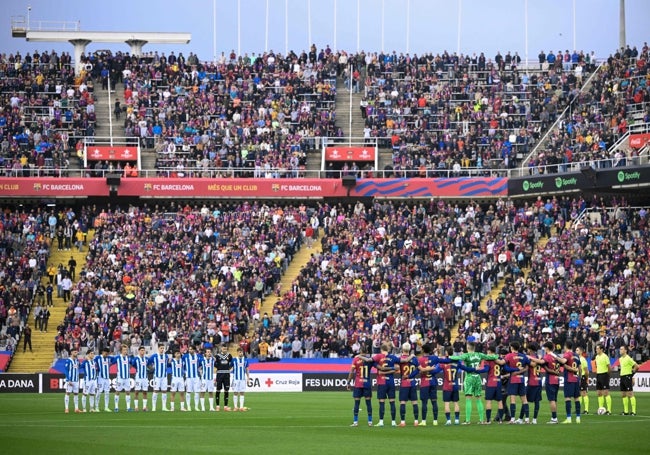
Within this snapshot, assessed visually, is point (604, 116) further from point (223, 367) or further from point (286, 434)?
point (286, 434)

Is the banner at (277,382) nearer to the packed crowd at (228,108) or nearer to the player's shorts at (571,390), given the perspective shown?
the packed crowd at (228,108)

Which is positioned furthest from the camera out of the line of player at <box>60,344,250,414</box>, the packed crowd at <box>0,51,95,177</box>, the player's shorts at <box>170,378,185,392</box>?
the packed crowd at <box>0,51,95,177</box>

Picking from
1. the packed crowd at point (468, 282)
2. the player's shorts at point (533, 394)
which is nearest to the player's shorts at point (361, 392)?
the player's shorts at point (533, 394)

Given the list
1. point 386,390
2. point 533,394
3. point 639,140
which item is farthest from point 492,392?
point 639,140

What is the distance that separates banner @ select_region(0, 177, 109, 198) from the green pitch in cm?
3186

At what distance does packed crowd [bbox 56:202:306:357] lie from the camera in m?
56.6

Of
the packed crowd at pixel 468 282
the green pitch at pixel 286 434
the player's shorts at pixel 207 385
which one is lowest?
the green pitch at pixel 286 434

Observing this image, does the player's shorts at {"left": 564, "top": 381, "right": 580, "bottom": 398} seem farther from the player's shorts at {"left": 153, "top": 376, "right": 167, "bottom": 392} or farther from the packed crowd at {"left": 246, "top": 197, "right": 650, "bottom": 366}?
the packed crowd at {"left": 246, "top": 197, "right": 650, "bottom": 366}

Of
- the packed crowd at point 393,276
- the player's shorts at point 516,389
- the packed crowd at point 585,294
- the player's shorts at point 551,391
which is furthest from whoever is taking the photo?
the packed crowd at point 393,276

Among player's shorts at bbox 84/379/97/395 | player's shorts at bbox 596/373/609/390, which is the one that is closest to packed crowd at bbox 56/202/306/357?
player's shorts at bbox 84/379/97/395

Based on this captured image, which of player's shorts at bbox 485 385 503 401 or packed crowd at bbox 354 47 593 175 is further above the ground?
packed crowd at bbox 354 47 593 175

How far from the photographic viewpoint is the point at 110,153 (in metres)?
70.9

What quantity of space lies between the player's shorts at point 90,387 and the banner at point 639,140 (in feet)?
115

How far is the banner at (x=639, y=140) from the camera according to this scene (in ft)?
204
